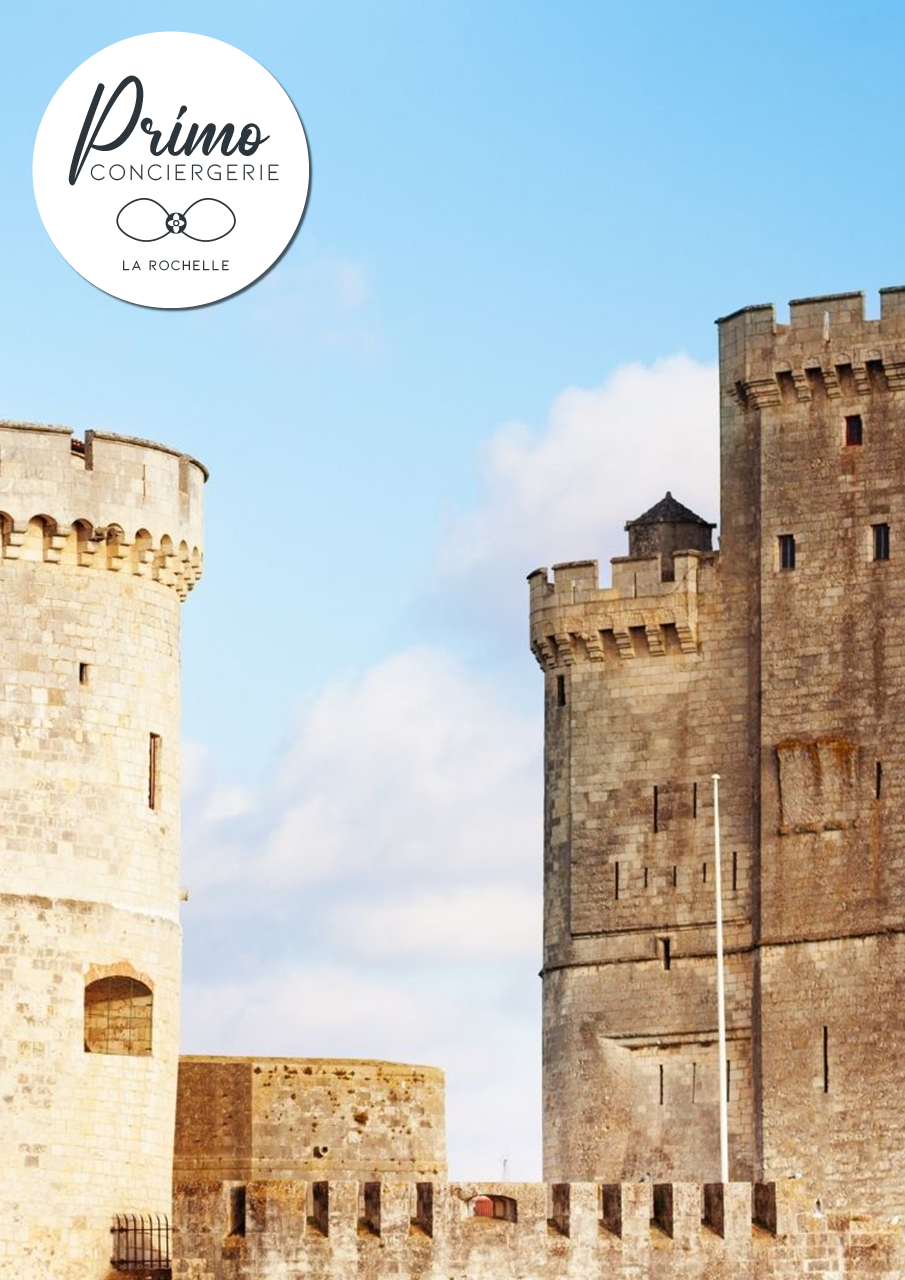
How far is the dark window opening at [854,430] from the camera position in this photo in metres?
64.9

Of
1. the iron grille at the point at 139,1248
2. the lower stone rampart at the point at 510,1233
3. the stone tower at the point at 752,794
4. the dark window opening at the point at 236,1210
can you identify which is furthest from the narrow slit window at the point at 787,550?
the iron grille at the point at 139,1248

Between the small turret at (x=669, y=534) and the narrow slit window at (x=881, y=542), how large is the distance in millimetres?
4083

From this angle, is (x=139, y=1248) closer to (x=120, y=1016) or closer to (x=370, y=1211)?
(x=370, y=1211)

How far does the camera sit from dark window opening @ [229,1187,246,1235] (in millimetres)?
45375

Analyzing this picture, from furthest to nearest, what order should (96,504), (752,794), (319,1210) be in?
(752,794) < (96,504) < (319,1210)

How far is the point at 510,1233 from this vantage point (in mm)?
45688

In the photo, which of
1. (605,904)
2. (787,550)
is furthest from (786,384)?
(605,904)

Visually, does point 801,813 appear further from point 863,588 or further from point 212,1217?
point 212,1217

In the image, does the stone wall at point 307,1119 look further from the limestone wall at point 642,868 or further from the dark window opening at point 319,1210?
the limestone wall at point 642,868

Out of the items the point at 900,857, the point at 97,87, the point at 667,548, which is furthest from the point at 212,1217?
the point at 667,548

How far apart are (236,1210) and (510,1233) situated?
311 centimetres

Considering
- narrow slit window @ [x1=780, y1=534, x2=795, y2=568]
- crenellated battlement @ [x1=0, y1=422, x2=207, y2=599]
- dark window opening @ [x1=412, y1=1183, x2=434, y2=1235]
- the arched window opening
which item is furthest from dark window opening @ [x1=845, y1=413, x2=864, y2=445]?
dark window opening @ [x1=412, y1=1183, x2=434, y2=1235]

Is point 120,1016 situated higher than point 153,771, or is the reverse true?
point 153,771

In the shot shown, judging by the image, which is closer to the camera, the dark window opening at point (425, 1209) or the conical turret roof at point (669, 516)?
the dark window opening at point (425, 1209)
